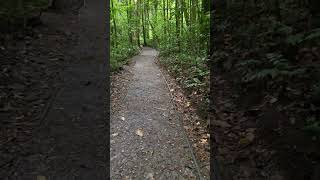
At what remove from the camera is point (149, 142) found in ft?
19.0

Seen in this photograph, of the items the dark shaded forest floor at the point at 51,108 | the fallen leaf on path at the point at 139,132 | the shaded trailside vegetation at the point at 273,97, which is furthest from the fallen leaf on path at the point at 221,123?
the dark shaded forest floor at the point at 51,108

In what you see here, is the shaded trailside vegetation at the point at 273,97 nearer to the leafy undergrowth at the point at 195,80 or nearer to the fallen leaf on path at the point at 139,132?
the leafy undergrowth at the point at 195,80

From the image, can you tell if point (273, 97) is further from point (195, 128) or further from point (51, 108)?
point (51, 108)

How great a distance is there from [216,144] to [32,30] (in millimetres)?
8471

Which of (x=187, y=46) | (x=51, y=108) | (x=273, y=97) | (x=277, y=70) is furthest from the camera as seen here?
(x=187, y=46)

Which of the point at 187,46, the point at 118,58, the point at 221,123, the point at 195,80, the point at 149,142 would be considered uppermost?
the point at 187,46

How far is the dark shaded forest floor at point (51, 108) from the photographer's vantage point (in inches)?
186

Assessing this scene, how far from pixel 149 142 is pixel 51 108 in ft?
7.48

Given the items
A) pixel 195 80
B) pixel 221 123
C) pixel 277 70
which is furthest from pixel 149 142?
pixel 195 80

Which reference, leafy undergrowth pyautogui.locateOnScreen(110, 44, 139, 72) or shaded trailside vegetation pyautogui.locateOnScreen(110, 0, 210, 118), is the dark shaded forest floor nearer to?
leafy undergrowth pyautogui.locateOnScreen(110, 44, 139, 72)

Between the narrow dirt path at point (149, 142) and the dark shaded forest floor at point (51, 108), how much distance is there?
0.30m

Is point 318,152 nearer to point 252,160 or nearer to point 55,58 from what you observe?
point 252,160

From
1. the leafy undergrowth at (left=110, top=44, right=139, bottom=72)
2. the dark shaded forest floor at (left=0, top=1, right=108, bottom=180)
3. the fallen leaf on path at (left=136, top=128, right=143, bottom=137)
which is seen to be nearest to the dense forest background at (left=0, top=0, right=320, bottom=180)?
the dark shaded forest floor at (left=0, top=1, right=108, bottom=180)

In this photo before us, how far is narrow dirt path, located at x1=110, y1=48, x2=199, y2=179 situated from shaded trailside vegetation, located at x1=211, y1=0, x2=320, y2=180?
27.7 inches
